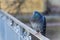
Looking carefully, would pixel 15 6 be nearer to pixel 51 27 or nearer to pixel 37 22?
pixel 51 27

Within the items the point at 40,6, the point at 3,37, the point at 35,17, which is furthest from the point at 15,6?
the point at 35,17

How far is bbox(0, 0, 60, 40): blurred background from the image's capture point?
5.36 m

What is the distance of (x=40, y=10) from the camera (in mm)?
5508

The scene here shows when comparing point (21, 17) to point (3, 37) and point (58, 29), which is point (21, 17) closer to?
point (58, 29)

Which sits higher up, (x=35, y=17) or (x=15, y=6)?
(x=35, y=17)

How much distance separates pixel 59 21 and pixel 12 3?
1140 millimetres

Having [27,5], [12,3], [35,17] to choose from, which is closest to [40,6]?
[27,5]

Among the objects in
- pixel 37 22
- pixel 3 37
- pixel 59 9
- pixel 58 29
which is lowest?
pixel 58 29

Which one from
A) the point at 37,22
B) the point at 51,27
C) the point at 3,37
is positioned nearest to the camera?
the point at 37,22

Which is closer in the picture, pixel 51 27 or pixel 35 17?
pixel 35 17

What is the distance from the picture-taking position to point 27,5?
555 centimetres

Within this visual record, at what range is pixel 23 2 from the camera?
5.50 metres

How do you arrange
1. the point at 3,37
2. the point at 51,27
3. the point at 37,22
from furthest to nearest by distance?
the point at 51,27
the point at 3,37
the point at 37,22

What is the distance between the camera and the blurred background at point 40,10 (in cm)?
536
